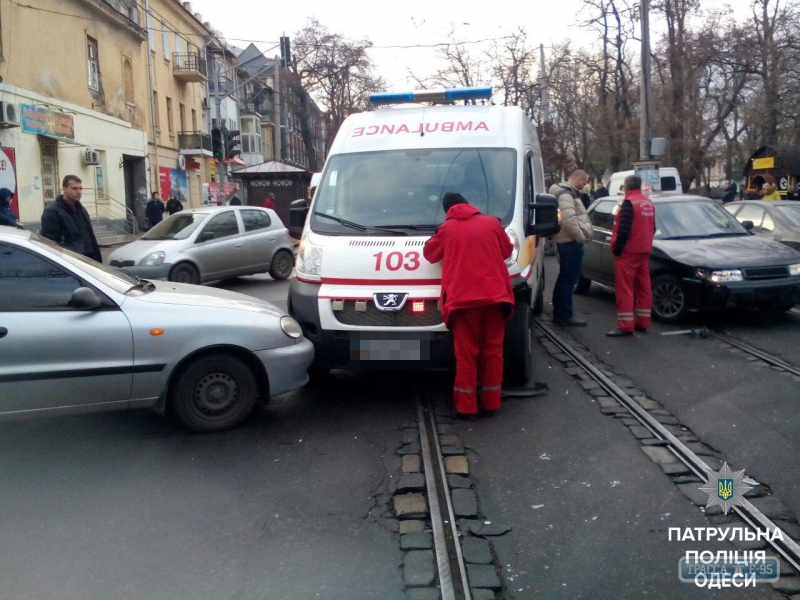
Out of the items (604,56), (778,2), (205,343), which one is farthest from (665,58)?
(205,343)

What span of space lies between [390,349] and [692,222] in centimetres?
602

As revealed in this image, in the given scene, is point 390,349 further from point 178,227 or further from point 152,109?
point 152,109

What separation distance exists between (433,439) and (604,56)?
32.0 metres

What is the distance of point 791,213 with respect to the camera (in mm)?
11594

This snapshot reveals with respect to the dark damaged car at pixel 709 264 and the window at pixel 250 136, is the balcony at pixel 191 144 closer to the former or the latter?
the window at pixel 250 136

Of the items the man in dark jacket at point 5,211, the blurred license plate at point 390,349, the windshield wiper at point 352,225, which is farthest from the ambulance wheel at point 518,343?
the man in dark jacket at point 5,211

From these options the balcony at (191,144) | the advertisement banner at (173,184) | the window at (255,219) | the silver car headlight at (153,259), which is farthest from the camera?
the balcony at (191,144)

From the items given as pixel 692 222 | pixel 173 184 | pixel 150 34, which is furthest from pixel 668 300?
pixel 173 184

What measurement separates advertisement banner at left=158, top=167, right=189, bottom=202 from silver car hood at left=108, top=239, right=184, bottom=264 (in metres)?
23.3

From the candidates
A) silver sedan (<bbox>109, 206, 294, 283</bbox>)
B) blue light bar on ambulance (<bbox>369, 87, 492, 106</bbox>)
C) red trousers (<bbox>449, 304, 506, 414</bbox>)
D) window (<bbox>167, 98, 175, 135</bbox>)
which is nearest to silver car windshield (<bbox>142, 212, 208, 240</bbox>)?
silver sedan (<bbox>109, 206, 294, 283</bbox>)

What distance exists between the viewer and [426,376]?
292 inches

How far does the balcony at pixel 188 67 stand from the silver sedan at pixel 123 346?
3585cm

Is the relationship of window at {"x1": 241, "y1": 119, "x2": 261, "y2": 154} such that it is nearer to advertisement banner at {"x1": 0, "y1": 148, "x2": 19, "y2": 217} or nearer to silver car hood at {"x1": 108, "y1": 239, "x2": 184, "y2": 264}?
advertisement banner at {"x1": 0, "y1": 148, "x2": 19, "y2": 217}

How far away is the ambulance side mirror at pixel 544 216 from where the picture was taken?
268 inches
